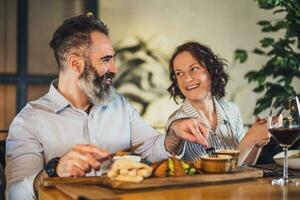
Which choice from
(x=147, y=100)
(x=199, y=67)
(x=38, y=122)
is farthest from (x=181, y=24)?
(x=38, y=122)

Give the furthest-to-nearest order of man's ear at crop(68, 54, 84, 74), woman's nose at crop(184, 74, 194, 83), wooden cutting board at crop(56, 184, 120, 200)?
woman's nose at crop(184, 74, 194, 83), man's ear at crop(68, 54, 84, 74), wooden cutting board at crop(56, 184, 120, 200)

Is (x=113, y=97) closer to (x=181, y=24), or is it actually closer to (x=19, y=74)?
(x=19, y=74)

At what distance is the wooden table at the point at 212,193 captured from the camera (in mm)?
1089

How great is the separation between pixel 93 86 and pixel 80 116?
133mm

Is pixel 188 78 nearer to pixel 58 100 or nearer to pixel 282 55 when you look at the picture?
pixel 58 100

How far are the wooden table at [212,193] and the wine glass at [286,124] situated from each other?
5.0 inches

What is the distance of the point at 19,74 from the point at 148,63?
1109 mm

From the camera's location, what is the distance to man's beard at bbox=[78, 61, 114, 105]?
1.87 metres

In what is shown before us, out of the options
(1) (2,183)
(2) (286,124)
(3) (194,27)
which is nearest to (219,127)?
(2) (286,124)

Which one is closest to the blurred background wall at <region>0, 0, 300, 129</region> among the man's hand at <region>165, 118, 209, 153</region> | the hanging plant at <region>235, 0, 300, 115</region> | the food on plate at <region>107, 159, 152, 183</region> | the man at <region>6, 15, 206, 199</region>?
the hanging plant at <region>235, 0, 300, 115</region>

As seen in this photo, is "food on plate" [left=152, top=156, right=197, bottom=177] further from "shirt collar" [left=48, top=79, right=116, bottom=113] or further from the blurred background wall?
the blurred background wall

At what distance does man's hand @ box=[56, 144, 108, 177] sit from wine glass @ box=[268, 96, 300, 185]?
50 centimetres

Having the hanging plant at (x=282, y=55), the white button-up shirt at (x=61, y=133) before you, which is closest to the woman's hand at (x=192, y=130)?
the white button-up shirt at (x=61, y=133)

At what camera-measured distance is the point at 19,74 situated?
3.35m
